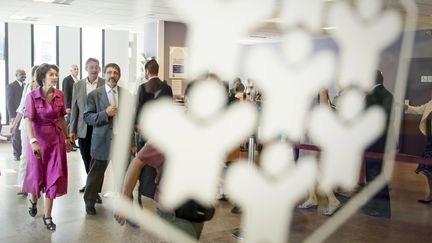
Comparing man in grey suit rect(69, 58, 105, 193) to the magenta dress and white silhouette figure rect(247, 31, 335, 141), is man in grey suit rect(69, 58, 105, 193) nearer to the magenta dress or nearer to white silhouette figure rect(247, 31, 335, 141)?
the magenta dress

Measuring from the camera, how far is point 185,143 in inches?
182

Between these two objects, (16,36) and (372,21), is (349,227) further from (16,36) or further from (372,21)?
(16,36)

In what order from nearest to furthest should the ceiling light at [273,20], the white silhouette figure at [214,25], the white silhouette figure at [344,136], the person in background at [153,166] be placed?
1. the person in background at [153,166]
2. the white silhouette figure at [344,136]
3. the white silhouette figure at [214,25]
4. the ceiling light at [273,20]

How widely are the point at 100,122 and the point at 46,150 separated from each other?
1.61 feet

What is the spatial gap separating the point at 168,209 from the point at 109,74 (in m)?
1.86

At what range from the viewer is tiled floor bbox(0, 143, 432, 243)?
3.28 metres

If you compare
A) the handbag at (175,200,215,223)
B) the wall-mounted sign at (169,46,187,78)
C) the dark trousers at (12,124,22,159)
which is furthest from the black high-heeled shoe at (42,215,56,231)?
the wall-mounted sign at (169,46,187,78)

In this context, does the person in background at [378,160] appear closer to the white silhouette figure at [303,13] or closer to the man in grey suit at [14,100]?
the white silhouette figure at [303,13]

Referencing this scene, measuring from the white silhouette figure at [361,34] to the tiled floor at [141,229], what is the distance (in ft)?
7.54

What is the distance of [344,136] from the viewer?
20.5 feet

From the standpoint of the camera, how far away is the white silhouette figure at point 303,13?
655 cm

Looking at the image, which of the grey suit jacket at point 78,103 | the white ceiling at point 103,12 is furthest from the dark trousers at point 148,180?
the white ceiling at point 103,12

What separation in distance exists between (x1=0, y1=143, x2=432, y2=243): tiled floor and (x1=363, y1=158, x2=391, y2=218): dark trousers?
0.12 metres

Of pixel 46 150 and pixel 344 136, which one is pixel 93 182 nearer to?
pixel 46 150
